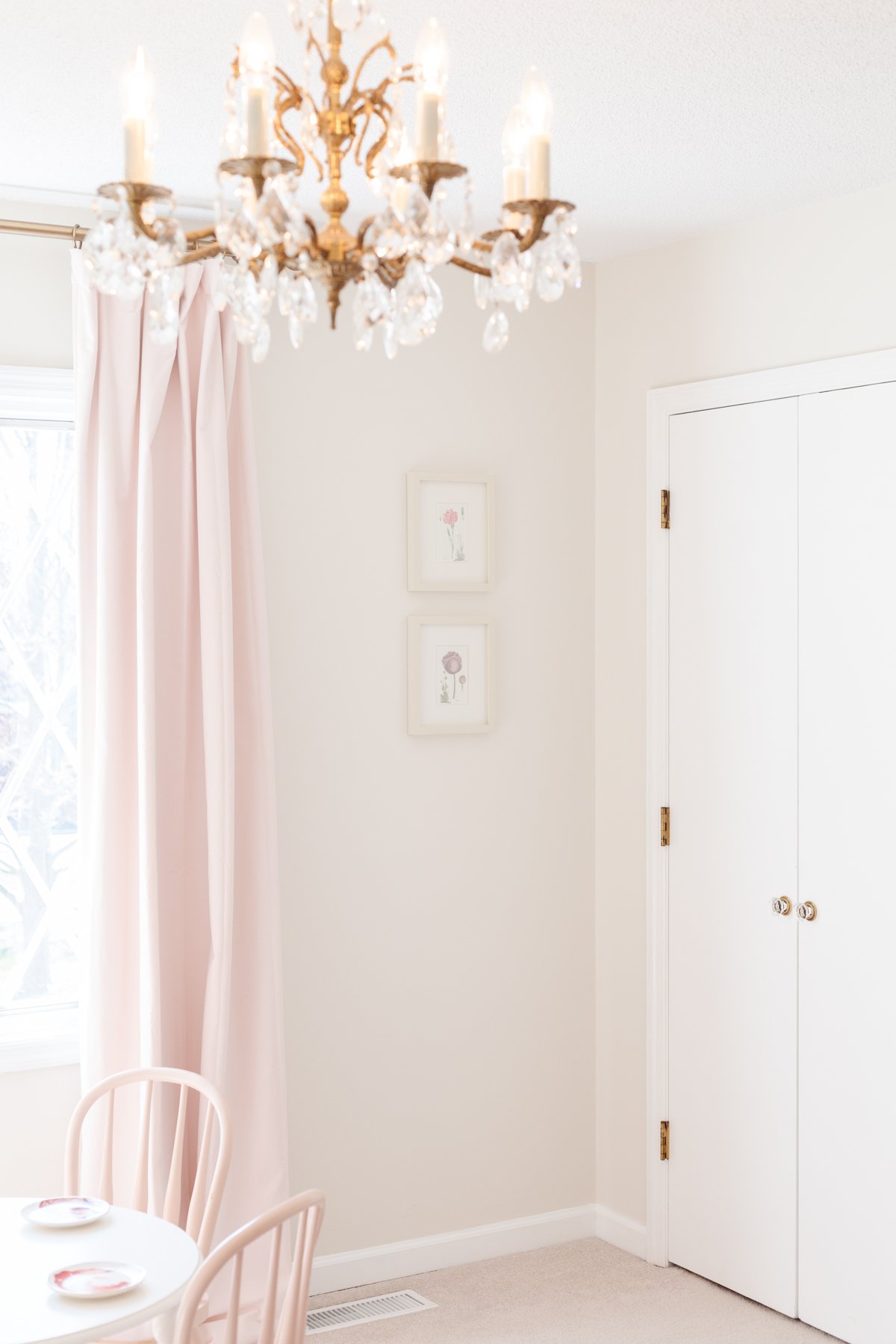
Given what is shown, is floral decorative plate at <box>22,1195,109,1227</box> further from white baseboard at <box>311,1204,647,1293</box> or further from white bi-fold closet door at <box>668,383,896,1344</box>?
white bi-fold closet door at <box>668,383,896,1344</box>

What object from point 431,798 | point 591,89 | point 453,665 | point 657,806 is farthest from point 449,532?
point 591,89

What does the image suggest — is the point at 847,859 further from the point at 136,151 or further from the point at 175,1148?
the point at 136,151

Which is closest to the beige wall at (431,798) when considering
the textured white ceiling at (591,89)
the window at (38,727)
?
the window at (38,727)

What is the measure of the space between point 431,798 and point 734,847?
80 cm

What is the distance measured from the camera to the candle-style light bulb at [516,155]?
1598 millimetres

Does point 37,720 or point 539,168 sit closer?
point 539,168

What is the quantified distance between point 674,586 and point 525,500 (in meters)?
0.48

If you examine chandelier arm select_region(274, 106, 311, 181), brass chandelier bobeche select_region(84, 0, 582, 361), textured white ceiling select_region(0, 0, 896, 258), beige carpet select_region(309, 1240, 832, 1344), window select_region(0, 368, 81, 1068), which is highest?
textured white ceiling select_region(0, 0, 896, 258)

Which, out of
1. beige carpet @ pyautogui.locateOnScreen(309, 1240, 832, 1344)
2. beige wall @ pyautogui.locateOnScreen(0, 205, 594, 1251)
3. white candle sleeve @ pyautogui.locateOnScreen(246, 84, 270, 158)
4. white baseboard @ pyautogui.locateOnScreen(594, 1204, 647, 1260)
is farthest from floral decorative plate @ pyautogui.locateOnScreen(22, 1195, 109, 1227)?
white baseboard @ pyautogui.locateOnScreen(594, 1204, 647, 1260)

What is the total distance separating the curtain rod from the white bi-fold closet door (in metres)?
1.56

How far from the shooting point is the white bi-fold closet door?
3.16 meters

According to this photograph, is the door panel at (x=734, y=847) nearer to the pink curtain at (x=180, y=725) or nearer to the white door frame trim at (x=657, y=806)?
the white door frame trim at (x=657, y=806)

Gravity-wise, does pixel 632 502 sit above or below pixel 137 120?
below

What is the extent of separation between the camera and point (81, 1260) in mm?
2105
